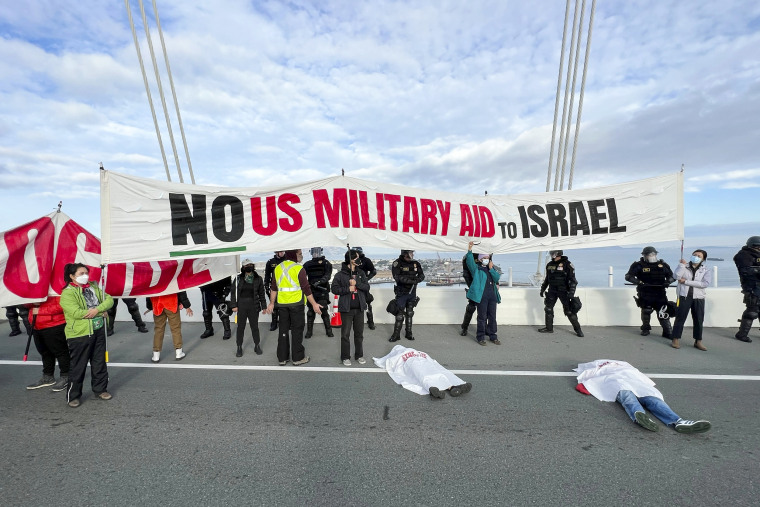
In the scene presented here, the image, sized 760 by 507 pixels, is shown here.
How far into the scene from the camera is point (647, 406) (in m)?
4.11

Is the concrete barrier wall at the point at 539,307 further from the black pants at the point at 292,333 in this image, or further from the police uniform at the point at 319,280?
the black pants at the point at 292,333

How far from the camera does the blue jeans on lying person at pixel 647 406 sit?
3852mm

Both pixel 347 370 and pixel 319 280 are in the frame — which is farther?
pixel 319 280

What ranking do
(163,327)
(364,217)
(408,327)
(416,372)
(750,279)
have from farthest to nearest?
1. (408,327)
2. (750,279)
3. (364,217)
4. (163,327)
5. (416,372)

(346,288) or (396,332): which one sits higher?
(346,288)

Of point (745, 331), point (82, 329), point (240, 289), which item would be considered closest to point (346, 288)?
point (240, 289)

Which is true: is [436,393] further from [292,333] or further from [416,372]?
[292,333]

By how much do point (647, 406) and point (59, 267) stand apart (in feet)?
25.0

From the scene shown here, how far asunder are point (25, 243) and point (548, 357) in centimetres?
793

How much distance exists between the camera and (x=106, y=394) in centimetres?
485

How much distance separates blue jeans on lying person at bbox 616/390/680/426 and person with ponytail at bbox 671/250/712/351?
3.63 meters

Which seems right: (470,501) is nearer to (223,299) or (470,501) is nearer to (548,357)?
(548,357)

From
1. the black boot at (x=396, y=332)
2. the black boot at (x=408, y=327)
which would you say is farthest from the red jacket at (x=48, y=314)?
the black boot at (x=408, y=327)

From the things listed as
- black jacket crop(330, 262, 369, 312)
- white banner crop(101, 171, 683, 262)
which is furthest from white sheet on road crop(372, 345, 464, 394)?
white banner crop(101, 171, 683, 262)
